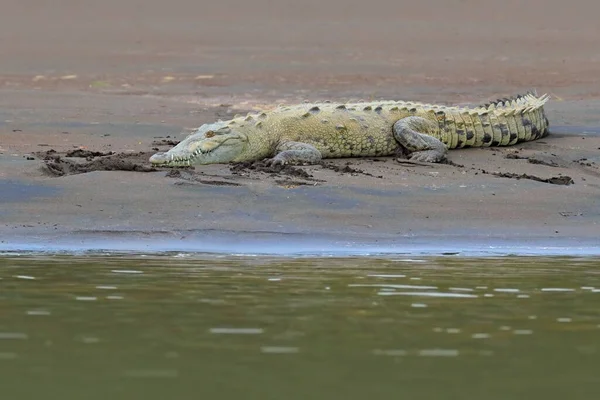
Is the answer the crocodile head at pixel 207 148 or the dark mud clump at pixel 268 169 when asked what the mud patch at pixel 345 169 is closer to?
the dark mud clump at pixel 268 169

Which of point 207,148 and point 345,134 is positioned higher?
point 345,134

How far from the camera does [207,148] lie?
11.8m

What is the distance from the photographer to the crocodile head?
11469 mm

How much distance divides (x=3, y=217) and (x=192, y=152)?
92.5 inches

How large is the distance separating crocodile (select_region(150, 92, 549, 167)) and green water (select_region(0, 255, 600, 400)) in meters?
3.49

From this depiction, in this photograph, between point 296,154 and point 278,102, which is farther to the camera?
point 278,102

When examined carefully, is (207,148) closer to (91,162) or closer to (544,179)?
(91,162)

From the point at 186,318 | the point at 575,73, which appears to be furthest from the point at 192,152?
the point at 575,73

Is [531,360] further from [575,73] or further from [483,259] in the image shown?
[575,73]

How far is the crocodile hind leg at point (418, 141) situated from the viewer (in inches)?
474

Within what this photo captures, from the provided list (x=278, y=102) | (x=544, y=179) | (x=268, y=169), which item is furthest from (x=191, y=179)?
(x=278, y=102)

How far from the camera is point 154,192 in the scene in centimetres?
1024

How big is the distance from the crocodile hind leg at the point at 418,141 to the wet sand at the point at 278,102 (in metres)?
0.23

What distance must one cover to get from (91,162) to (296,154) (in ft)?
5.84
